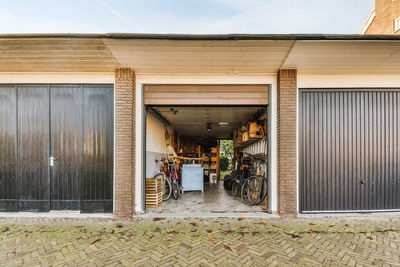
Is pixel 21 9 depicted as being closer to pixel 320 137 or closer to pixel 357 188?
pixel 320 137

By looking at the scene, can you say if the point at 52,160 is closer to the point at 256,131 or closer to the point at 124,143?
the point at 124,143

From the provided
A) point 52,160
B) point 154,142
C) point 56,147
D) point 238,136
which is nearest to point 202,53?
point 56,147

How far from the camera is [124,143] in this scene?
15.8 ft

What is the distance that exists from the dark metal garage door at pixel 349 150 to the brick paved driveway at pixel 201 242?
48 centimetres

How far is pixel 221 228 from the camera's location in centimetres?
412

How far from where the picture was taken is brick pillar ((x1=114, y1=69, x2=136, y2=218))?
4730mm

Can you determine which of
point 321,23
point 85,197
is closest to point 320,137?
point 85,197

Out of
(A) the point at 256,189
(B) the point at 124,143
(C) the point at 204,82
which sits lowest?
(A) the point at 256,189

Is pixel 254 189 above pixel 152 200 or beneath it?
above

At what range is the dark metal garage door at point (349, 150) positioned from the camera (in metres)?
4.96

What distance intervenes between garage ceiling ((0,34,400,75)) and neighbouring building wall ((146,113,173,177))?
2.40m

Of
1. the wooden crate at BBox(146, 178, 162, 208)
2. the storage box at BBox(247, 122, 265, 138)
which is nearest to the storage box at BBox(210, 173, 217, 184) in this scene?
the storage box at BBox(247, 122, 265, 138)

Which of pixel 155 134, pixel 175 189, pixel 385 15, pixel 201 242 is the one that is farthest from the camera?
pixel 385 15

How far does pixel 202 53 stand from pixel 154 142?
13.8 ft
